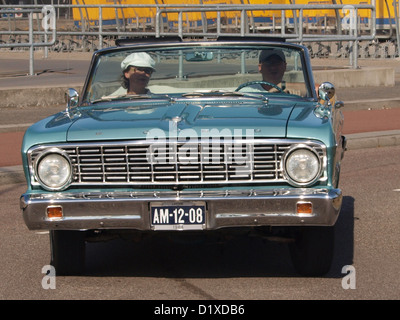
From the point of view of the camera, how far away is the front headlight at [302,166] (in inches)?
228

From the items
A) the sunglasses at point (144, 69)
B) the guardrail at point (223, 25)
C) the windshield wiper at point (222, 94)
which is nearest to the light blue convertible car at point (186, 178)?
the windshield wiper at point (222, 94)

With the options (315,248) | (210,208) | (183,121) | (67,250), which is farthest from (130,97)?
(315,248)

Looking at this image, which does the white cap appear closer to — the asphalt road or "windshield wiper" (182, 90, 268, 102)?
"windshield wiper" (182, 90, 268, 102)

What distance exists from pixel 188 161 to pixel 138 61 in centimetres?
185

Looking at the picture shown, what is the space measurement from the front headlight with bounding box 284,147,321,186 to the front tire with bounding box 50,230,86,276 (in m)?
1.41

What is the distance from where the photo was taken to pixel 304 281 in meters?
6.10

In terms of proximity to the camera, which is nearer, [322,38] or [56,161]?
[56,161]

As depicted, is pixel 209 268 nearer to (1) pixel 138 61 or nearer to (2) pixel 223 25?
(1) pixel 138 61

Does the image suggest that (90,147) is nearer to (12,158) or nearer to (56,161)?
(56,161)

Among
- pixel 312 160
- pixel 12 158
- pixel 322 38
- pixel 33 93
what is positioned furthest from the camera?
pixel 322 38

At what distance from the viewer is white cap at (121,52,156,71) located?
7383mm

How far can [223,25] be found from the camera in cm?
2781

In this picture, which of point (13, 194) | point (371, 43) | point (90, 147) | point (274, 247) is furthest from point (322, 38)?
point (90, 147)
